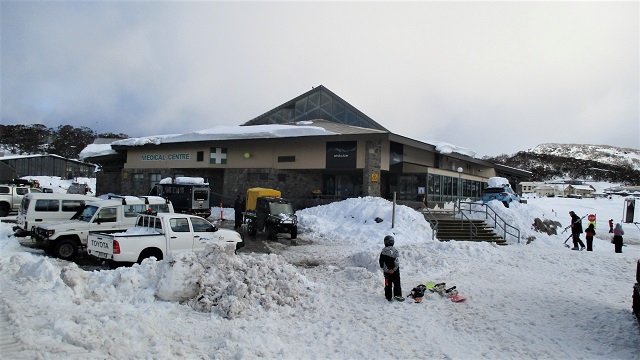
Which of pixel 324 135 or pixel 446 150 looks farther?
pixel 446 150

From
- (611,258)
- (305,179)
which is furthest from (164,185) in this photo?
(611,258)

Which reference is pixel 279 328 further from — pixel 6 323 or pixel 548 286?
pixel 548 286

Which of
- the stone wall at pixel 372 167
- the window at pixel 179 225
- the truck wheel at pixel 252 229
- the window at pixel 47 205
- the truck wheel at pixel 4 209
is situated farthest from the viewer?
the stone wall at pixel 372 167

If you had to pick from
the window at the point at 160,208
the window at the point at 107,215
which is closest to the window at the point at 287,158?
the window at the point at 160,208

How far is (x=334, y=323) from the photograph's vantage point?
667cm

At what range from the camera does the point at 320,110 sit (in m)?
35.6

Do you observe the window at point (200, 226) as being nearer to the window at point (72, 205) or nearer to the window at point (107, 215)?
the window at point (107, 215)

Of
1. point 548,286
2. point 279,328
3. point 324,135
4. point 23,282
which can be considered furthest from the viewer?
point 324,135

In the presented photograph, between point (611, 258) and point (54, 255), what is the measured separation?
16873 millimetres

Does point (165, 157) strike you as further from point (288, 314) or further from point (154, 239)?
point (288, 314)

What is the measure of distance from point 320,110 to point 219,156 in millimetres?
9696

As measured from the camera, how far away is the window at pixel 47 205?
1361 centimetres

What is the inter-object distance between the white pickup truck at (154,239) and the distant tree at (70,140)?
99.7m

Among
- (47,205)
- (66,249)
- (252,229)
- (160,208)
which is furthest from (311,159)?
(66,249)
